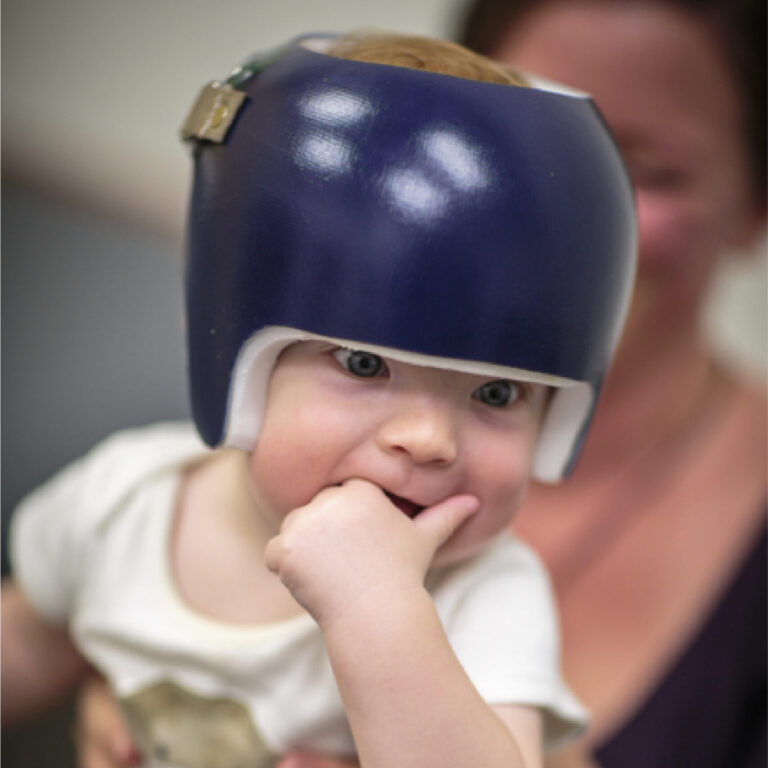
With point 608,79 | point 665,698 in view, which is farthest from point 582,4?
point 665,698

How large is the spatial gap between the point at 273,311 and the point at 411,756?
0.73ft

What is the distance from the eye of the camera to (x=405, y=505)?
48cm

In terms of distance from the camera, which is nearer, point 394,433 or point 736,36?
point 394,433

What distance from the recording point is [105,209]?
4.67 feet

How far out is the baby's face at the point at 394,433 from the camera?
18.1 inches

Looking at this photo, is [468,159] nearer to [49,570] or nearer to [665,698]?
[49,570]

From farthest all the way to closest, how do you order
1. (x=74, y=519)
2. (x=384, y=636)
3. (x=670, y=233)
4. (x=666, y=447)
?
(x=666, y=447), (x=670, y=233), (x=74, y=519), (x=384, y=636)

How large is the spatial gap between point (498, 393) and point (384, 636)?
0.48 feet

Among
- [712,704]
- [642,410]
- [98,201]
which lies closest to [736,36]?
[642,410]

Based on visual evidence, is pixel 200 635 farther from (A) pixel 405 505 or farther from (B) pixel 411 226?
(B) pixel 411 226

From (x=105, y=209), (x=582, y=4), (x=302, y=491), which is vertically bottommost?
(x=105, y=209)

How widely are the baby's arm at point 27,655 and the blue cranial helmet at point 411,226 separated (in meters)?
0.34

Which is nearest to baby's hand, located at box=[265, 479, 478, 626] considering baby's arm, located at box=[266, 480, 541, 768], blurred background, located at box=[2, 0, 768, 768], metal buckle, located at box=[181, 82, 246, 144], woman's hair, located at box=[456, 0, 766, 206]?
baby's arm, located at box=[266, 480, 541, 768]

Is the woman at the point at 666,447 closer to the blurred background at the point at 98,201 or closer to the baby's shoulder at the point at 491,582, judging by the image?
the blurred background at the point at 98,201
